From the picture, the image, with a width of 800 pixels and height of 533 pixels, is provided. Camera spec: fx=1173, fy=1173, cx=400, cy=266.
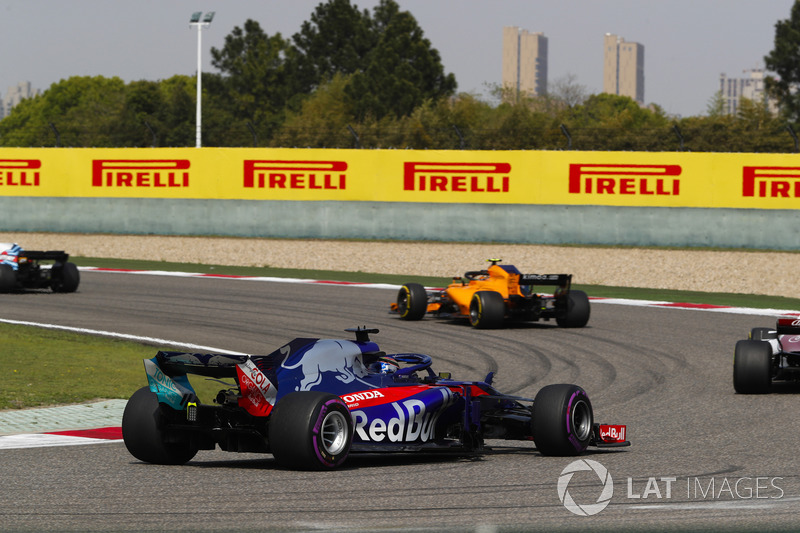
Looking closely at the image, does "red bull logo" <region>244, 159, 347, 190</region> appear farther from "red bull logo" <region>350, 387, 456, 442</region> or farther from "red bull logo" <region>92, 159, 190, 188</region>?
"red bull logo" <region>350, 387, 456, 442</region>

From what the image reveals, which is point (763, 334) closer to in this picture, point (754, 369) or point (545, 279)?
point (754, 369)

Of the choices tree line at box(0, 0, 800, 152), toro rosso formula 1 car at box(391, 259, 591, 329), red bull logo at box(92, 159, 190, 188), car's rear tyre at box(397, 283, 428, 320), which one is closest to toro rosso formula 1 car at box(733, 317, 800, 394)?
toro rosso formula 1 car at box(391, 259, 591, 329)

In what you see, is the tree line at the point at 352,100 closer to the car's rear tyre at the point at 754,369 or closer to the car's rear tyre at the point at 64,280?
the car's rear tyre at the point at 64,280

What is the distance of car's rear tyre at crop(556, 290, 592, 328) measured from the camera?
67.5 feet

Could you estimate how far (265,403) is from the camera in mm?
8422

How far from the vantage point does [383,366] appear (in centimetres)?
952

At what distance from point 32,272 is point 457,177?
42.9ft

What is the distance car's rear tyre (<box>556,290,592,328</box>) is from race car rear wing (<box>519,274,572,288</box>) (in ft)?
0.98

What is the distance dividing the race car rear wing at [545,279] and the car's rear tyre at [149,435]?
12.0 meters

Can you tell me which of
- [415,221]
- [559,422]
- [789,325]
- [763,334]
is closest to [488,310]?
[763,334]

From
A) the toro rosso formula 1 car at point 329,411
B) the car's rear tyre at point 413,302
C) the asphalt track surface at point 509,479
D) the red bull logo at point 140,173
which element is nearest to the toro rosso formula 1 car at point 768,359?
the asphalt track surface at point 509,479

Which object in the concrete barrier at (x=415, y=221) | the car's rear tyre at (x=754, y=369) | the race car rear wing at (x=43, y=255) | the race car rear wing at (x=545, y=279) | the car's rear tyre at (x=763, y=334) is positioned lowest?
the car's rear tyre at (x=754, y=369)

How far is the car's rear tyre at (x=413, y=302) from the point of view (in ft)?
70.0

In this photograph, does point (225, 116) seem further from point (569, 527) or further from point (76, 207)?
point (569, 527)
